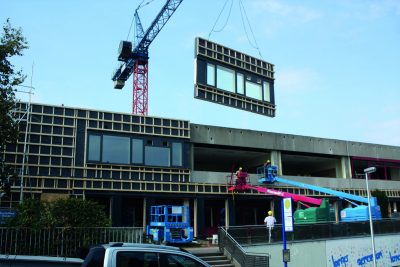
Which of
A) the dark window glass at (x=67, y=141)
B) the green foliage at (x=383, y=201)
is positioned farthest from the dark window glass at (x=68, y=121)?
the green foliage at (x=383, y=201)

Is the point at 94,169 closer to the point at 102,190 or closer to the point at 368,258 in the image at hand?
the point at 102,190

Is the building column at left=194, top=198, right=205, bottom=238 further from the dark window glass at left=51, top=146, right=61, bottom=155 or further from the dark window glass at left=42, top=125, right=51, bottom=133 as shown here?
the dark window glass at left=42, top=125, right=51, bottom=133

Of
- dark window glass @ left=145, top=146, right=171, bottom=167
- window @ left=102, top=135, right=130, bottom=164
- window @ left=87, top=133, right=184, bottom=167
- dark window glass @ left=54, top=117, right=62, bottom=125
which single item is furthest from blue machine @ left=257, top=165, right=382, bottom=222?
dark window glass @ left=54, top=117, right=62, bottom=125

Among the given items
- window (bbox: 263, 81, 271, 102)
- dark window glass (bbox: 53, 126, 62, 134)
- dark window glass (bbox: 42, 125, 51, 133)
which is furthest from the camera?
dark window glass (bbox: 53, 126, 62, 134)

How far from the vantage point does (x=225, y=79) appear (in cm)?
2238

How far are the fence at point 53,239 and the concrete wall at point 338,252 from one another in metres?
7.14

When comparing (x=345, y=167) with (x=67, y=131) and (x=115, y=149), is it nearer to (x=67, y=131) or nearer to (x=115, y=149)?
(x=115, y=149)

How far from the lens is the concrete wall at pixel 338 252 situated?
2238cm

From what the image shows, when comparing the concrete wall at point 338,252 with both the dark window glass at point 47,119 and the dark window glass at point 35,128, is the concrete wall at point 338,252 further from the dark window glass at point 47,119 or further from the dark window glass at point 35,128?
the dark window glass at point 35,128

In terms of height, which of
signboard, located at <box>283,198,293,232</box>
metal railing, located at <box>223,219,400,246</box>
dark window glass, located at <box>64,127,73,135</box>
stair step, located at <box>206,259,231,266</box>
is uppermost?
dark window glass, located at <box>64,127,73,135</box>

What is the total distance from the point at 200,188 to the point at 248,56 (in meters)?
9.58

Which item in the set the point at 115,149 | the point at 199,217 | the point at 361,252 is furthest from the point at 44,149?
the point at 361,252

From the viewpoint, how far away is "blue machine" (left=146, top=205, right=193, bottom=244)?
23.7m

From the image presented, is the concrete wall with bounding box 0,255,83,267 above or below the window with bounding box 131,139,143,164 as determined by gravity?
below
